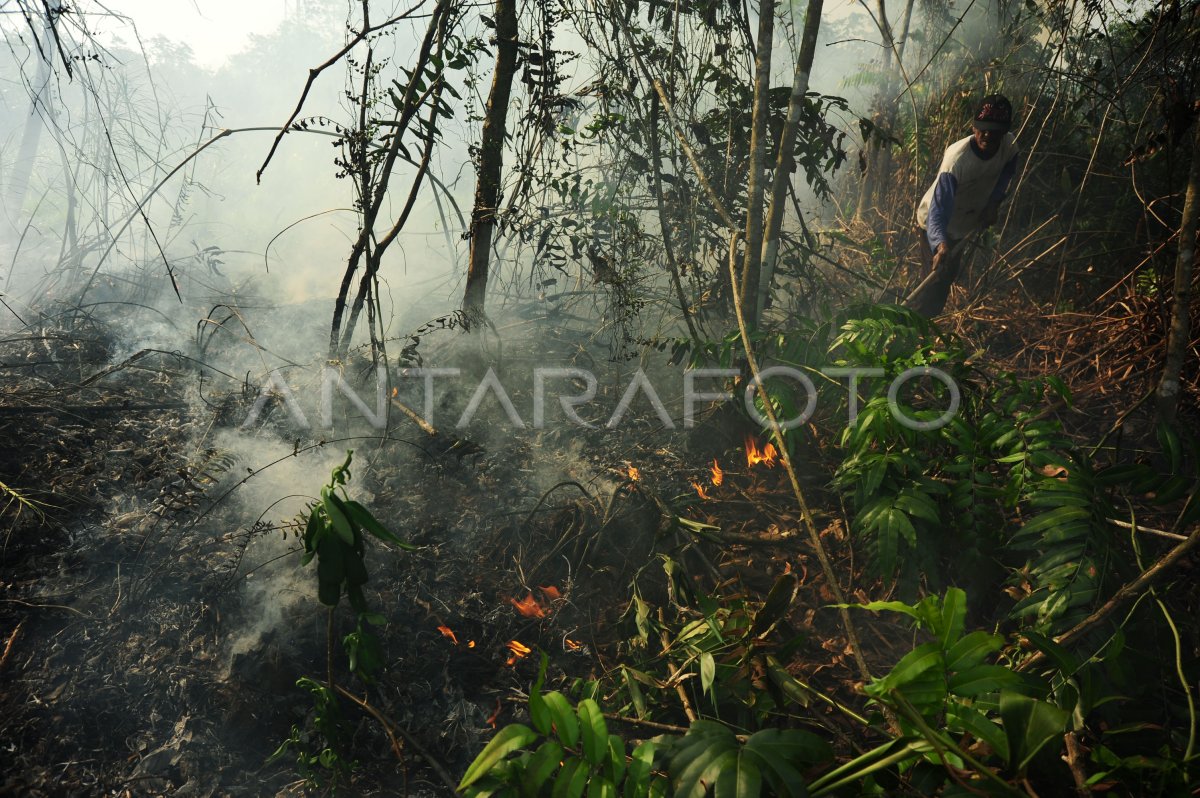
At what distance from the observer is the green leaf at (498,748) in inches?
49.3

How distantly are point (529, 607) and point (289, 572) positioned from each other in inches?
36.9

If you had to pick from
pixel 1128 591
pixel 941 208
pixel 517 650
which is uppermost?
pixel 941 208

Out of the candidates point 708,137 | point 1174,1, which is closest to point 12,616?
point 708,137

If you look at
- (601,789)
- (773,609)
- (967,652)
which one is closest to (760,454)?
(773,609)

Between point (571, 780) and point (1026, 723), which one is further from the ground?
point (1026, 723)

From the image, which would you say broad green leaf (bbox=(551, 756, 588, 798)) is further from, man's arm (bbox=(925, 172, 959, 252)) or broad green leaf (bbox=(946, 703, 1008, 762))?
man's arm (bbox=(925, 172, 959, 252))

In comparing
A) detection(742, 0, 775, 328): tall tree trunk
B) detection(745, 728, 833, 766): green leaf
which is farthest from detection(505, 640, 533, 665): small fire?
detection(742, 0, 775, 328): tall tree trunk

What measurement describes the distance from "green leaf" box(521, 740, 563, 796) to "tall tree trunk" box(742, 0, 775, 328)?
7.14 feet

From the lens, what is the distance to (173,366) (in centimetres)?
382

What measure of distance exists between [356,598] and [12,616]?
5.10ft

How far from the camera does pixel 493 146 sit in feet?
10.7

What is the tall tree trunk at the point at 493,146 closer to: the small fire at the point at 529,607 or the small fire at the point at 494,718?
the small fire at the point at 529,607

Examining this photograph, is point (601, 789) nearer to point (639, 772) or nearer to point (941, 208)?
point (639, 772)

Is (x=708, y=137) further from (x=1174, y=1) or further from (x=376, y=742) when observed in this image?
(x=376, y=742)
